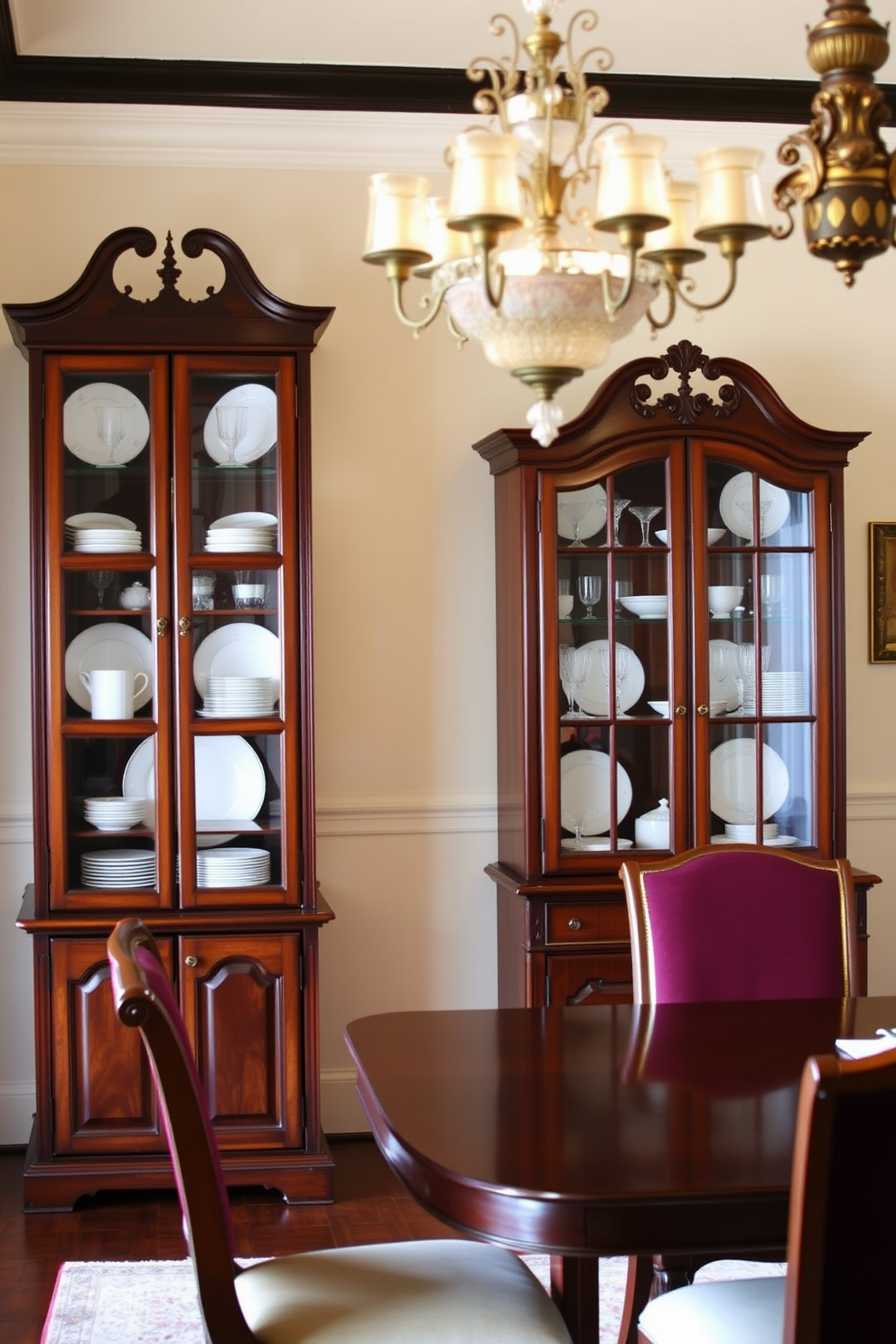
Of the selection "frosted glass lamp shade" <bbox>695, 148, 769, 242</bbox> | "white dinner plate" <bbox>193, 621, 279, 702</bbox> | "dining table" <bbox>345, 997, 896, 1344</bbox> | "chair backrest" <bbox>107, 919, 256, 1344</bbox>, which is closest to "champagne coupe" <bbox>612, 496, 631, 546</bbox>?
"white dinner plate" <bbox>193, 621, 279, 702</bbox>

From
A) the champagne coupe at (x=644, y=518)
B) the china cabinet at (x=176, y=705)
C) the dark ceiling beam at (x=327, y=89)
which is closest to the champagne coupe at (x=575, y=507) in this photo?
the champagne coupe at (x=644, y=518)

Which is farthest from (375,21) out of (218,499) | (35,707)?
Answer: (35,707)

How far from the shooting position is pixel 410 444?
13.5ft

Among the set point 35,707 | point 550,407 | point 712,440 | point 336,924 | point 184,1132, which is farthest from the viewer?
point 336,924

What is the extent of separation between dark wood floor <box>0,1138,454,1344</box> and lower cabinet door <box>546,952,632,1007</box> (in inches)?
24.5

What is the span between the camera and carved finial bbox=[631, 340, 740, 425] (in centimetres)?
371

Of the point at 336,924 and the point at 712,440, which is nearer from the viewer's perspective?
the point at 712,440

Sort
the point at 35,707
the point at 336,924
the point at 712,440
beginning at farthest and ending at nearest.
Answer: the point at 336,924
the point at 712,440
the point at 35,707

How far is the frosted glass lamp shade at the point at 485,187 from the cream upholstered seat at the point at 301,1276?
3.26 ft

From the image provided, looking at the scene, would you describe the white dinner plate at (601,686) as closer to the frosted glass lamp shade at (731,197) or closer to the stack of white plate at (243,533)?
the stack of white plate at (243,533)

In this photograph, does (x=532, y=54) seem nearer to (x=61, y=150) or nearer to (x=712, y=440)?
(x=712, y=440)

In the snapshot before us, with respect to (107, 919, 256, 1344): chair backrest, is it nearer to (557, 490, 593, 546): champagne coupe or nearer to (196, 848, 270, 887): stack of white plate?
(196, 848, 270, 887): stack of white plate

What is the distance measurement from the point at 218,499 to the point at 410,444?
70 centimetres

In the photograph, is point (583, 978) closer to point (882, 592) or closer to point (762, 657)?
point (762, 657)
